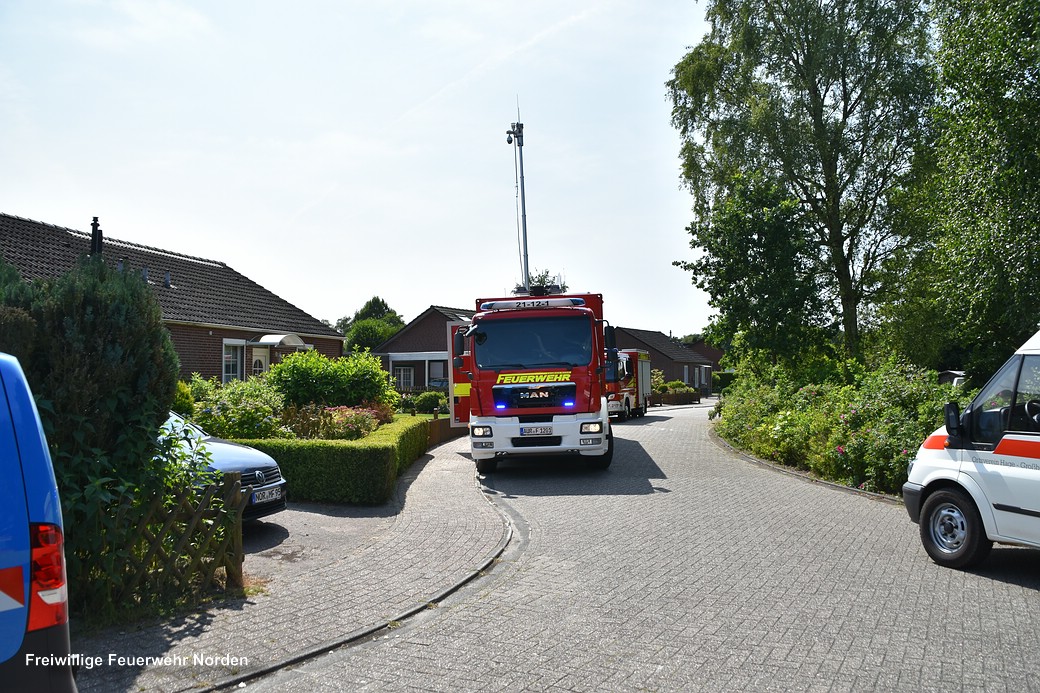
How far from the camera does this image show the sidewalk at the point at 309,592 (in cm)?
478

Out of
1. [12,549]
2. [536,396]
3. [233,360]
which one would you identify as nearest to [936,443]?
[536,396]

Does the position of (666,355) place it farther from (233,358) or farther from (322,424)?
(322,424)

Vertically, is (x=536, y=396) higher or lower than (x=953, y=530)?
higher

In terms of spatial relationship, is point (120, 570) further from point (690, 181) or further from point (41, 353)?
point (690, 181)

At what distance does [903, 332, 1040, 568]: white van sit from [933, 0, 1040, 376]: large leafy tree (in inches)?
406

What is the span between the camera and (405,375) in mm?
50312

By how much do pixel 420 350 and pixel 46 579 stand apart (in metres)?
46.6

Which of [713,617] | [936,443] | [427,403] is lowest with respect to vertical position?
[713,617]

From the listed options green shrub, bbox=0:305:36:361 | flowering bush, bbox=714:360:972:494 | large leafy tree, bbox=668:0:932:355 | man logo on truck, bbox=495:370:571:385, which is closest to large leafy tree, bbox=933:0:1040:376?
flowering bush, bbox=714:360:972:494

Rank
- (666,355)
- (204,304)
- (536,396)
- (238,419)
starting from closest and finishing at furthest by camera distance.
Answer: (238,419) → (536,396) → (204,304) → (666,355)

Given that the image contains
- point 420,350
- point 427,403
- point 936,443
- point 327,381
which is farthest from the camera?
point 420,350

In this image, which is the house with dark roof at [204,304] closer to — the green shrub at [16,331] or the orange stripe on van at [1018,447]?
the green shrub at [16,331]

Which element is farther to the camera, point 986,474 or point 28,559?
point 986,474

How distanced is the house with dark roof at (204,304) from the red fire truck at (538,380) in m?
11.4
